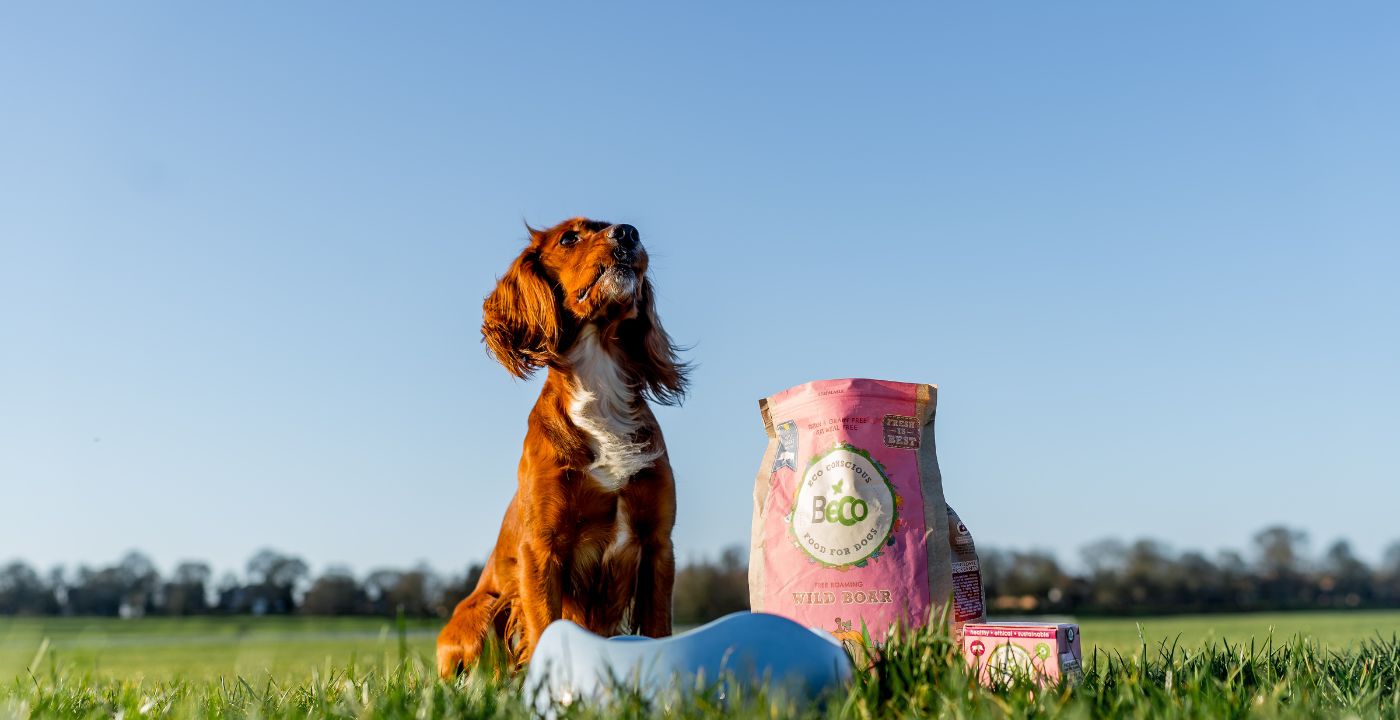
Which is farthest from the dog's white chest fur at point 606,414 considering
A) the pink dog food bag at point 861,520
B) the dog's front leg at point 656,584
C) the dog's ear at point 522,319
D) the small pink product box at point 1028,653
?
the small pink product box at point 1028,653

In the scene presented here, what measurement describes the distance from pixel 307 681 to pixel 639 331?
1.55m

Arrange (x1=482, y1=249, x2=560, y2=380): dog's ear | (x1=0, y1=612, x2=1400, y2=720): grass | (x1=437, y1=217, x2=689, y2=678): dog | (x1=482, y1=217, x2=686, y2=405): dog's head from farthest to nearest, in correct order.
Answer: (x1=482, y1=249, x2=560, y2=380): dog's ear → (x1=482, y1=217, x2=686, y2=405): dog's head → (x1=437, y1=217, x2=689, y2=678): dog → (x1=0, y1=612, x2=1400, y2=720): grass

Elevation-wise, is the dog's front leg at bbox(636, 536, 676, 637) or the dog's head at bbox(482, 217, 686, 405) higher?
the dog's head at bbox(482, 217, 686, 405)

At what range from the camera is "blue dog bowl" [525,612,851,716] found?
2029 mm

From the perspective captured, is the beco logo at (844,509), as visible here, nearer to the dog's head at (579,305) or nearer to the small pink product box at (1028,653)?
the small pink product box at (1028,653)

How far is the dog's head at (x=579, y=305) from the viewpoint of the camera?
3164mm

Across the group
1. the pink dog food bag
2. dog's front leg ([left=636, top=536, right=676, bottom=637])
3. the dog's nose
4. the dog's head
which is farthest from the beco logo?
the dog's nose

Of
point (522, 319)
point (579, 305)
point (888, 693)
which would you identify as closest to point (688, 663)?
point (888, 693)

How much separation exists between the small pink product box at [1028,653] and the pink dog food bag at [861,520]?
289 millimetres

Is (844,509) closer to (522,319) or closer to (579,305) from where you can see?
(579,305)

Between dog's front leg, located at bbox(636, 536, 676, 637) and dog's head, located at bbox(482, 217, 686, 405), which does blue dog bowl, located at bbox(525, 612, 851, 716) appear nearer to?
dog's front leg, located at bbox(636, 536, 676, 637)

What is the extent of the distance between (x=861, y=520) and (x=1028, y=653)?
63 centimetres

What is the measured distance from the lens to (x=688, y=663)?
2.06 m

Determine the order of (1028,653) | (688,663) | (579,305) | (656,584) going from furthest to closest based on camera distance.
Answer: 1. (579,305)
2. (656,584)
3. (1028,653)
4. (688,663)
